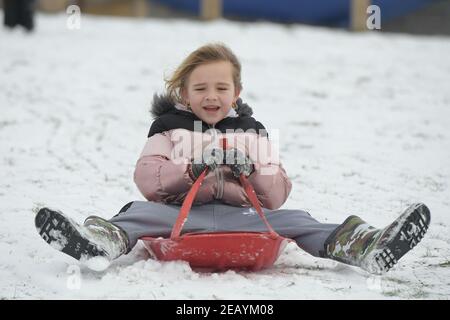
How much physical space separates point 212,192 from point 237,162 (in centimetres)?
26

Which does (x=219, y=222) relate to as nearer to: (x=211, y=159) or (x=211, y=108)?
(x=211, y=159)

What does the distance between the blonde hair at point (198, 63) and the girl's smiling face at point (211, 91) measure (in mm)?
24

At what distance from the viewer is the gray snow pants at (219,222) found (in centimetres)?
299

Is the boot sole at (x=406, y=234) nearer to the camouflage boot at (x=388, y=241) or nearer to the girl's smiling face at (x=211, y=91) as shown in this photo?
the camouflage boot at (x=388, y=241)

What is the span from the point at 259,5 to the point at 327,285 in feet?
32.3

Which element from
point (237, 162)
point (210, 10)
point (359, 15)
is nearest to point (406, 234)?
point (237, 162)

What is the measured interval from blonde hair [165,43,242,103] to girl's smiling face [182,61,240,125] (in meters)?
0.02

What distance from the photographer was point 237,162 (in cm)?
291

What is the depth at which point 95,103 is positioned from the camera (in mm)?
6688

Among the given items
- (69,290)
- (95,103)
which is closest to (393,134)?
(95,103)

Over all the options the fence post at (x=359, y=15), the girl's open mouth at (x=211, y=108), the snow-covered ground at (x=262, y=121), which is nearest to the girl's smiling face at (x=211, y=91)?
the girl's open mouth at (x=211, y=108)

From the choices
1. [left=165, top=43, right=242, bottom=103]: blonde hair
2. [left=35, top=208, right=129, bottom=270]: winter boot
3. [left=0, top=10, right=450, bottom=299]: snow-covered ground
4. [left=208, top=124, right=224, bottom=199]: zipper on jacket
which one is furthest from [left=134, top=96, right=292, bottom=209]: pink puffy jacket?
[left=35, top=208, right=129, bottom=270]: winter boot

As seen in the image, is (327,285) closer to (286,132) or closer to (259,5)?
(286,132)

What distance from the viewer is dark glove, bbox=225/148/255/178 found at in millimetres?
2904
